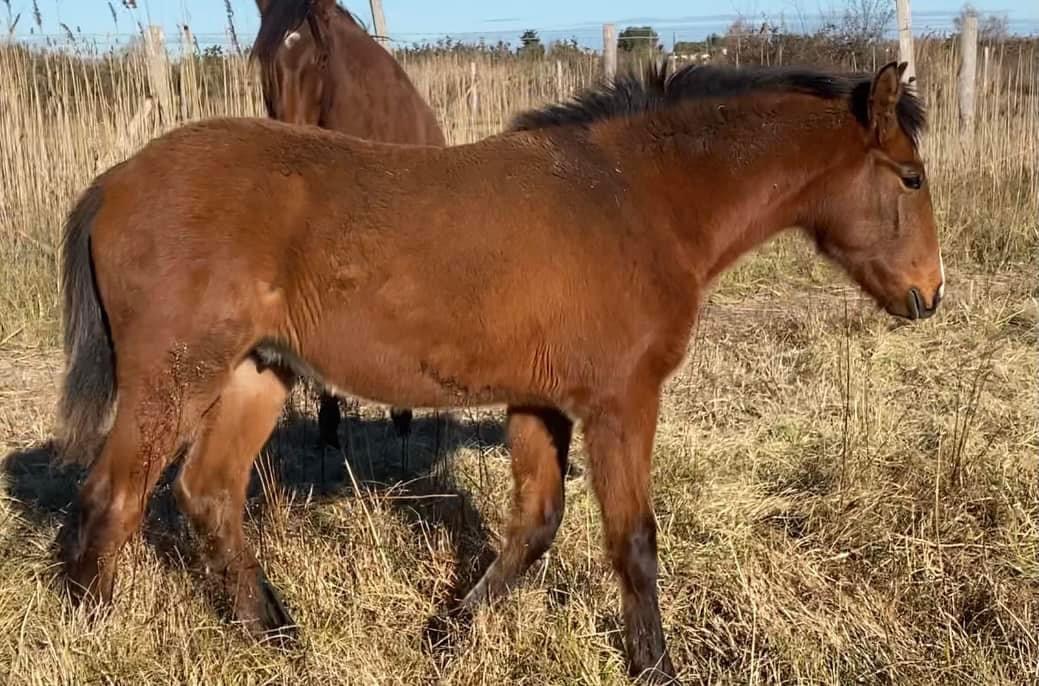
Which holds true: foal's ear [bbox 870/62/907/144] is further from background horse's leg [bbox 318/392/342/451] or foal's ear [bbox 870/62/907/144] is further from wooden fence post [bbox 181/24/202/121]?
wooden fence post [bbox 181/24/202/121]

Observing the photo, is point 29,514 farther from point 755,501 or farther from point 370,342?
point 755,501

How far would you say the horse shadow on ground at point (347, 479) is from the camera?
12.6ft

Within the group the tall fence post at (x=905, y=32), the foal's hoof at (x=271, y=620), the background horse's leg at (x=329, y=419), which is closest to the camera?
the foal's hoof at (x=271, y=620)

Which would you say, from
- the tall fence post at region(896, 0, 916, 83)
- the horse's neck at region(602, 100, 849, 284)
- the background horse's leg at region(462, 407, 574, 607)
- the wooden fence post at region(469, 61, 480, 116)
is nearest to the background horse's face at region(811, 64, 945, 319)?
the horse's neck at region(602, 100, 849, 284)

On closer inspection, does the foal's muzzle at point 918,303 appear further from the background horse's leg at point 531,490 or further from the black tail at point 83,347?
the black tail at point 83,347

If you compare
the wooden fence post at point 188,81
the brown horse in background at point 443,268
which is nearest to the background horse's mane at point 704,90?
the brown horse in background at point 443,268

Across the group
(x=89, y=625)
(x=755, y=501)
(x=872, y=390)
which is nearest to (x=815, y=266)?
(x=872, y=390)

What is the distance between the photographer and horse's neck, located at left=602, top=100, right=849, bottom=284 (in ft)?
10.8

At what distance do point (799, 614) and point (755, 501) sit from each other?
89 cm

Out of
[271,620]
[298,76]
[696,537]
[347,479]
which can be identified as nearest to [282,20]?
[298,76]

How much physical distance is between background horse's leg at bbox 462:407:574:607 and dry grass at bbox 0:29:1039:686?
11cm

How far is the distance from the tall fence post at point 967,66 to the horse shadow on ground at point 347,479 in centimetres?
708

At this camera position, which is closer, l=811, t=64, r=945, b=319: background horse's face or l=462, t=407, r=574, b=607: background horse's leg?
l=811, t=64, r=945, b=319: background horse's face

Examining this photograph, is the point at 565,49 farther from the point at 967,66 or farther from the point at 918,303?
the point at 918,303
